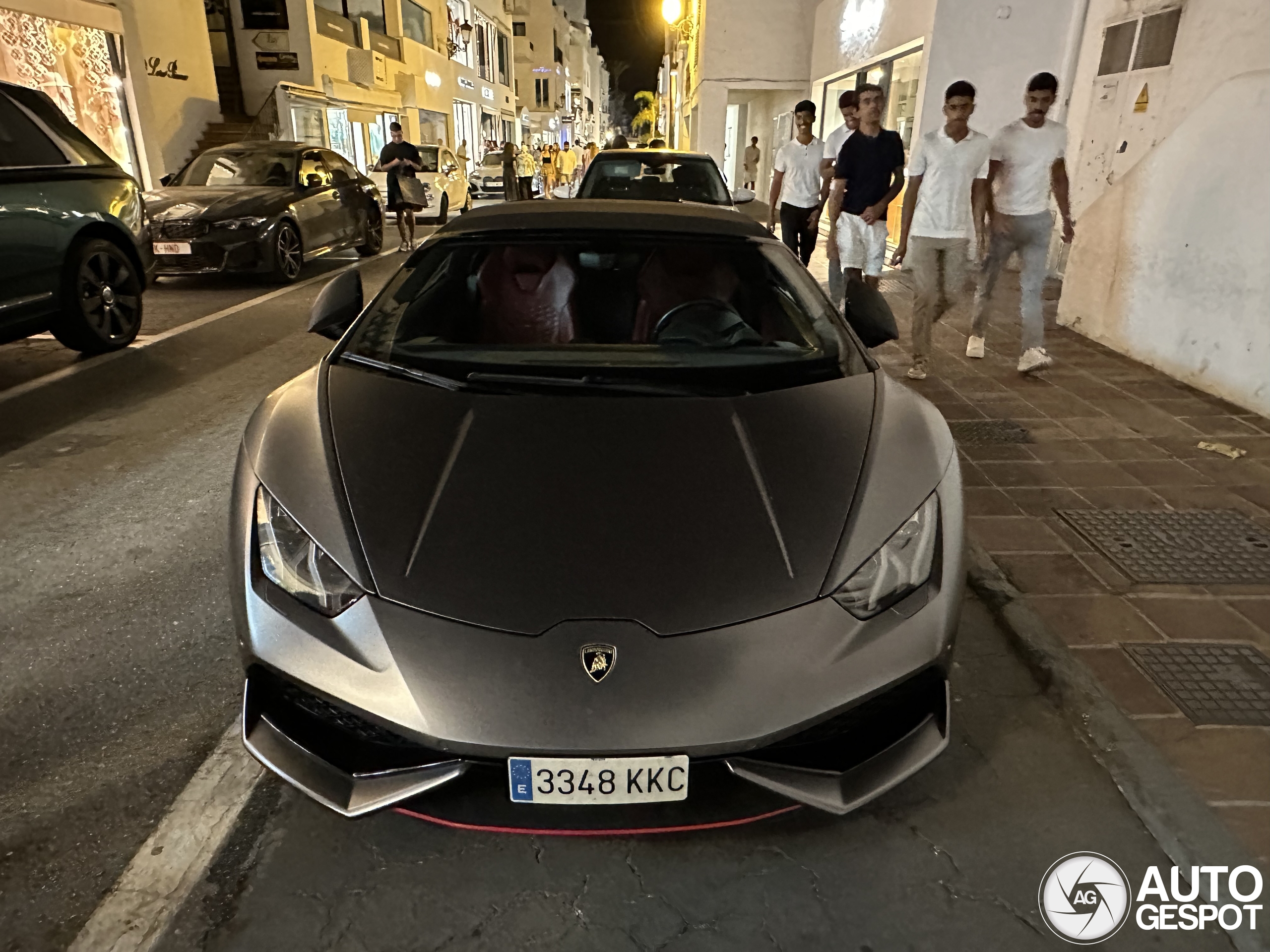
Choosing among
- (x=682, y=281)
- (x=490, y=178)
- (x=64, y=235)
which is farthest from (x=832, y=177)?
(x=490, y=178)

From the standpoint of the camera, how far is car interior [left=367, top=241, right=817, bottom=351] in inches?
115

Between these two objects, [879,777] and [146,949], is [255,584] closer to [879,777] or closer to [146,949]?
[146,949]

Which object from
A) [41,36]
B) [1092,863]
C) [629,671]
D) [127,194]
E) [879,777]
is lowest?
[1092,863]

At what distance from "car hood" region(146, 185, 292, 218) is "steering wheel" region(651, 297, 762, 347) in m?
8.35

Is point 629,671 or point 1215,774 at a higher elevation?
point 629,671

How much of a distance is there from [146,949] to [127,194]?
642cm

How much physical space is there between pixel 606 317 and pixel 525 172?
23691 millimetres

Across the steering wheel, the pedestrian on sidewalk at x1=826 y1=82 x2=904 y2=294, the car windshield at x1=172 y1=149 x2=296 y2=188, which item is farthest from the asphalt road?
the car windshield at x1=172 y1=149 x2=296 y2=188

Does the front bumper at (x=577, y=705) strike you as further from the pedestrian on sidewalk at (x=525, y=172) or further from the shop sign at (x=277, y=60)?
the shop sign at (x=277, y=60)

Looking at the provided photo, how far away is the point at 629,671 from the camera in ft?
5.50

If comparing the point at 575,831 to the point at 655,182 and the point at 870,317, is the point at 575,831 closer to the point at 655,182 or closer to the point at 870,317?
the point at 870,317

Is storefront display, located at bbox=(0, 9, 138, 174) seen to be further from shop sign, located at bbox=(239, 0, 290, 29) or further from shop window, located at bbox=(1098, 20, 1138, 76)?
shop window, located at bbox=(1098, 20, 1138, 76)

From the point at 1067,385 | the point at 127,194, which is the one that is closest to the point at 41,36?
the point at 127,194

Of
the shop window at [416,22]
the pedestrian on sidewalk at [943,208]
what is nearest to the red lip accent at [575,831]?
the pedestrian on sidewalk at [943,208]
